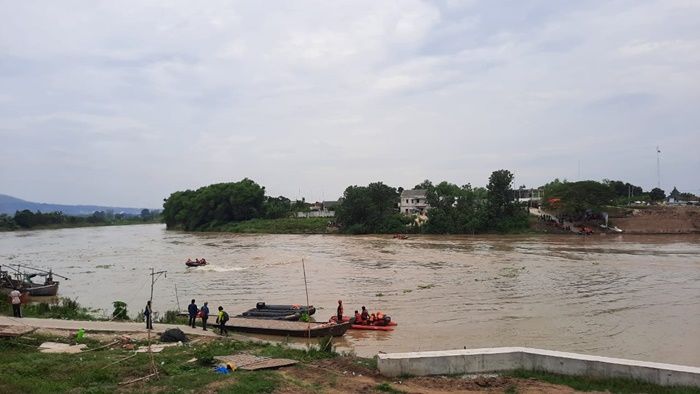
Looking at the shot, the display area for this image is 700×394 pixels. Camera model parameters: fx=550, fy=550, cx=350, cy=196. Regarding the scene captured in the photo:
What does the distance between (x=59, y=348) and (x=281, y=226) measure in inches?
3000

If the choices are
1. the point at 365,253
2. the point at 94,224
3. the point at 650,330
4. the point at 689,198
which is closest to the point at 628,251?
the point at 365,253

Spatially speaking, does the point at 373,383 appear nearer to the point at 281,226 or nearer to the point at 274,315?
the point at 274,315

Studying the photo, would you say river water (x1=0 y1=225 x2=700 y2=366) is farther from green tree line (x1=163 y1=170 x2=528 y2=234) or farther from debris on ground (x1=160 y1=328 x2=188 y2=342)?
green tree line (x1=163 y1=170 x2=528 y2=234)

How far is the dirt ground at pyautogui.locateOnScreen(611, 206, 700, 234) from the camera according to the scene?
66750 mm

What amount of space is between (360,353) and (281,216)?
284 feet

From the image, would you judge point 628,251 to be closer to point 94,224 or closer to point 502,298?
point 502,298

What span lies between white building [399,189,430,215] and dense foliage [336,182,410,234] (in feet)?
54.1

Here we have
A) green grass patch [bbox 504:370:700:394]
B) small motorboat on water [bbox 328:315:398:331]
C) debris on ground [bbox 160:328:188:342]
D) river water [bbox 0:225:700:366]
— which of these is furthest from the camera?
small motorboat on water [bbox 328:315:398:331]

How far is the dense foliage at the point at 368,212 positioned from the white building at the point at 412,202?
16502 mm

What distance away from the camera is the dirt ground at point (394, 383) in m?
10.5

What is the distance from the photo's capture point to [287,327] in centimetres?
1955

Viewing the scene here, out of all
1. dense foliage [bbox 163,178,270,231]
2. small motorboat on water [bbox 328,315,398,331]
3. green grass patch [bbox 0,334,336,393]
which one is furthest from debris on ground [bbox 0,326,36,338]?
dense foliage [bbox 163,178,270,231]

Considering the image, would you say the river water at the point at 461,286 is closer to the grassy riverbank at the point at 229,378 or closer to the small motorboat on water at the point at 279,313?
the small motorboat on water at the point at 279,313

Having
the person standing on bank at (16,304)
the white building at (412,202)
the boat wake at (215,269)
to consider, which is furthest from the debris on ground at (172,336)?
the white building at (412,202)
